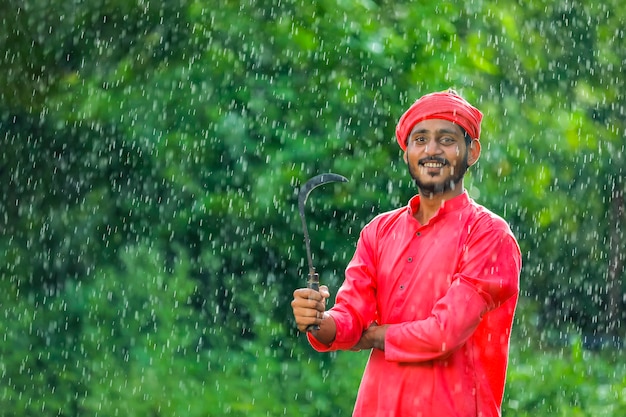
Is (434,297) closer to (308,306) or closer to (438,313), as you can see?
(438,313)

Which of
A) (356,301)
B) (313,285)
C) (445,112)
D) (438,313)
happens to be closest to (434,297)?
(438,313)

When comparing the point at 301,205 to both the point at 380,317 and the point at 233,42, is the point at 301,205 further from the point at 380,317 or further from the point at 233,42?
the point at 233,42

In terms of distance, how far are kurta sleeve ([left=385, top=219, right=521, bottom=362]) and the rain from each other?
2.85 meters

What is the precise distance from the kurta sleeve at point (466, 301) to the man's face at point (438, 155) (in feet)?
0.64

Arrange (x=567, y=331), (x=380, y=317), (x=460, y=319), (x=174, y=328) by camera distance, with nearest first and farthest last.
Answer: (x=460, y=319)
(x=380, y=317)
(x=174, y=328)
(x=567, y=331)

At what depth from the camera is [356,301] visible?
364 cm

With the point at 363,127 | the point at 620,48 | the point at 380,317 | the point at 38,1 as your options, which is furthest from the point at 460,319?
the point at 620,48

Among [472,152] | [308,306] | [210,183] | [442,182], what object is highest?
[210,183]

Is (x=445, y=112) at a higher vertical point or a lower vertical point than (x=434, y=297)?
higher

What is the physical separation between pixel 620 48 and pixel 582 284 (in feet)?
31.7

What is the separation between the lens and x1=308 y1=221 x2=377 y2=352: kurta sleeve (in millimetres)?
3547

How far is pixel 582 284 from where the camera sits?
2033 cm

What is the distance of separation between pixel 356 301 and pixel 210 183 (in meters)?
3.42

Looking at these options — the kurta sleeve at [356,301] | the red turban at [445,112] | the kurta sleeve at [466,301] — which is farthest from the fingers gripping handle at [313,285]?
the red turban at [445,112]
